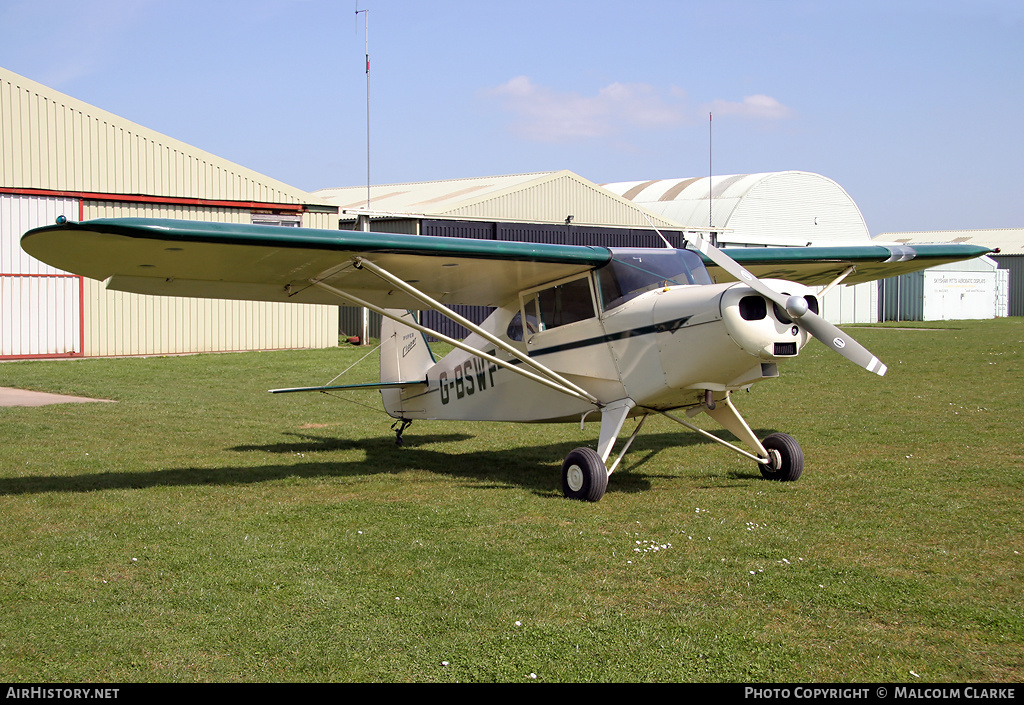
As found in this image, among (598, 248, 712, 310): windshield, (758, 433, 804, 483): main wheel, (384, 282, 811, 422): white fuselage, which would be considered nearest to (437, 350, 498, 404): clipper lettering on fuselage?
(384, 282, 811, 422): white fuselage

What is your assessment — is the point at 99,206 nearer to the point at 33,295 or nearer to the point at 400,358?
the point at 33,295

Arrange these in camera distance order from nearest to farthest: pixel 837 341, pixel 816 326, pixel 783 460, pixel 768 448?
pixel 816 326 → pixel 837 341 → pixel 783 460 → pixel 768 448

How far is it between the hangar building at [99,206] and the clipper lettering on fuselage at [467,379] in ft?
51.9

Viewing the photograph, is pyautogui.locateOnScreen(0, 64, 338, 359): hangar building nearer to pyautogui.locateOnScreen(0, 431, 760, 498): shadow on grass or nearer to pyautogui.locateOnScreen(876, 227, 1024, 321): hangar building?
pyautogui.locateOnScreen(0, 431, 760, 498): shadow on grass

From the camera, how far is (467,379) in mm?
11109

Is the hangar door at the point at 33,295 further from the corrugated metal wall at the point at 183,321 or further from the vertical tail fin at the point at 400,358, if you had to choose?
the vertical tail fin at the point at 400,358

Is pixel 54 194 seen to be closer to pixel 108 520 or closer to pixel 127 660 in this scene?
pixel 108 520

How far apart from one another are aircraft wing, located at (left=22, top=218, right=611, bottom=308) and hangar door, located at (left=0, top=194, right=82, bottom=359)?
16.9 meters

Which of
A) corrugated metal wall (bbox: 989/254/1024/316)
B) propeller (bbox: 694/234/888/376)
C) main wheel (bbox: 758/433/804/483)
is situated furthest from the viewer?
corrugated metal wall (bbox: 989/254/1024/316)

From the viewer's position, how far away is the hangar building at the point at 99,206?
23.1 m

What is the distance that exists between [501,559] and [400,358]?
6593mm

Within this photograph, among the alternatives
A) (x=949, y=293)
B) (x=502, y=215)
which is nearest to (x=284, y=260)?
(x=502, y=215)

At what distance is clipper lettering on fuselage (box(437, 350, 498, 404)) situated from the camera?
10719 mm

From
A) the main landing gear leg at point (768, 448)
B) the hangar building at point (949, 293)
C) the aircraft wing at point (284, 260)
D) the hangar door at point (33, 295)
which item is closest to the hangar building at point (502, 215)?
the hangar door at point (33, 295)
